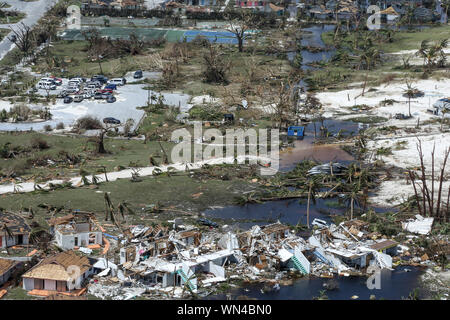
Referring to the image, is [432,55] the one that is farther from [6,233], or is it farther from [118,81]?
[6,233]

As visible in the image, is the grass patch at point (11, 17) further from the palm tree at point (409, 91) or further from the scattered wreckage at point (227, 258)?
the scattered wreckage at point (227, 258)

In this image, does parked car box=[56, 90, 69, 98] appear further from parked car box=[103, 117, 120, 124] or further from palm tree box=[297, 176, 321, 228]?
palm tree box=[297, 176, 321, 228]

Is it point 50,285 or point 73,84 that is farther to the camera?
point 73,84

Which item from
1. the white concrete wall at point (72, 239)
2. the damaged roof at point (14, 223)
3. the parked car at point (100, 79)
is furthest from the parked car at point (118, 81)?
the white concrete wall at point (72, 239)

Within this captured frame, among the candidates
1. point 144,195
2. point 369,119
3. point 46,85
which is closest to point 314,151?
point 369,119

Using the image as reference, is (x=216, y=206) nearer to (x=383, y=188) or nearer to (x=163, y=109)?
(x=383, y=188)

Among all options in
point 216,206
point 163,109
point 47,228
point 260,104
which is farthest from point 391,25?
point 47,228
